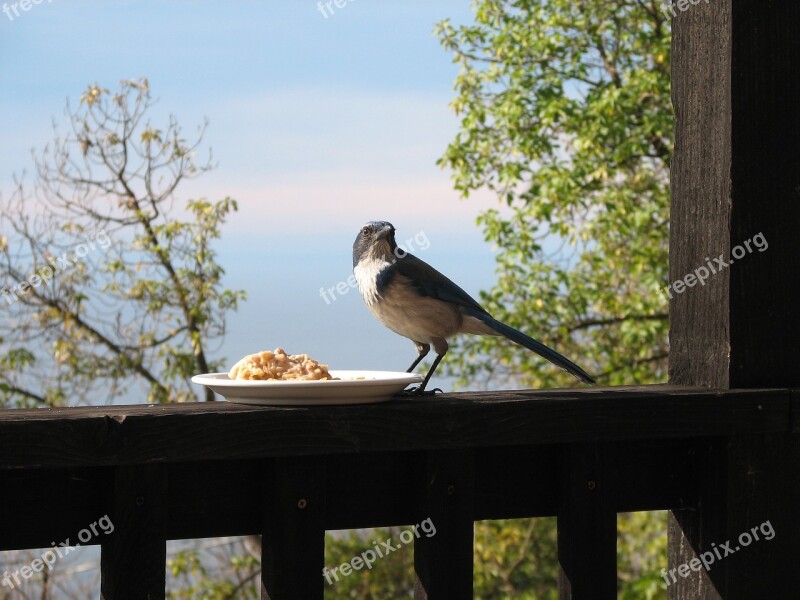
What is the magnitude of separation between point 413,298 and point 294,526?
0.59 metres

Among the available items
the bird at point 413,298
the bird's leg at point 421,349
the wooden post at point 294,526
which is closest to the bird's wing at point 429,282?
the bird at point 413,298

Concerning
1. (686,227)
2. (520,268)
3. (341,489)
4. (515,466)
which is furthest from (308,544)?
(520,268)

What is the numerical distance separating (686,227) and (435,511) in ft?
2.41

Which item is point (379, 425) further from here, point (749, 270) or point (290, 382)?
point (749, 270)

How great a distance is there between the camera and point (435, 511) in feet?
5.27

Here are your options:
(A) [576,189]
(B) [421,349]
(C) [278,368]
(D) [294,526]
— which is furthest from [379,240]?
(A) [576,189]

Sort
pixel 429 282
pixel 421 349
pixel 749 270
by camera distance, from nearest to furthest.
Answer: pixel 749 270 < pixel 429 282 < pixel 421 349

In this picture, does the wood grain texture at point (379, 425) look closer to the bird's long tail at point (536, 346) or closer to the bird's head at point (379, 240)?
the bird's long tail at point (536, 346)

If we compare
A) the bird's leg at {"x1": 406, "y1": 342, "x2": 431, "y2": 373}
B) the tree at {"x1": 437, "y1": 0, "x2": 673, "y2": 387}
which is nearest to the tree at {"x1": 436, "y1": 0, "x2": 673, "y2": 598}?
the tree at {"x1": 437, "y1": 0, "x2": 673, "y2": 387}

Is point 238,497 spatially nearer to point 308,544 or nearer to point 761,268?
point 308,544

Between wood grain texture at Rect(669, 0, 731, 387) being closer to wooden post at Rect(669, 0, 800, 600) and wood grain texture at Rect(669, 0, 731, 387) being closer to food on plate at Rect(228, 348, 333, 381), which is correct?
wooden post at Rect(669, 0, 800, 600)

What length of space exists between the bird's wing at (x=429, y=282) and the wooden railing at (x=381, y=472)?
322 mm

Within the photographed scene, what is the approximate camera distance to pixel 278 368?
1672 mm

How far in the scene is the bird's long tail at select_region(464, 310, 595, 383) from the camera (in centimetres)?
181
